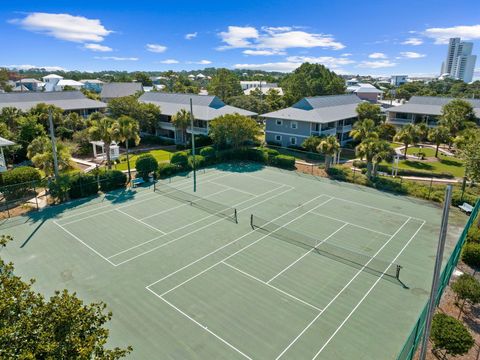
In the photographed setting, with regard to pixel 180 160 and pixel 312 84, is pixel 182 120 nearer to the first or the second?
pixel 180 160

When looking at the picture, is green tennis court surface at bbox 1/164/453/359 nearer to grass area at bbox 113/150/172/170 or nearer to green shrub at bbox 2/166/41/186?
green shrub at bbox 2/166/41/186

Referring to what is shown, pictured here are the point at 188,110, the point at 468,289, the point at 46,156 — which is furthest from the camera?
the point at 188,110

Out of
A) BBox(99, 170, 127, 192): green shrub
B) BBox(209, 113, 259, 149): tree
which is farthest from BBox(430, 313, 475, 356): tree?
BBox(209, 113, 259, 149): tree

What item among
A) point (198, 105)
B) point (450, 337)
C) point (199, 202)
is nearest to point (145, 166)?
point (199, 202)

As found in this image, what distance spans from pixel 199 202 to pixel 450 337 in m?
22.3

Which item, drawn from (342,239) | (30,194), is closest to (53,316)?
(342,239)

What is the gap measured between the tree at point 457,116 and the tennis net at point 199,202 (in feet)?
135

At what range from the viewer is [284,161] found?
4416 centimetres

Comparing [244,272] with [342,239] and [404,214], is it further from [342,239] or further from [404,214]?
[404,214]

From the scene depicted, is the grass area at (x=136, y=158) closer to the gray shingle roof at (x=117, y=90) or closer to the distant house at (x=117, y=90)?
the distant house at (x=117, y=90)

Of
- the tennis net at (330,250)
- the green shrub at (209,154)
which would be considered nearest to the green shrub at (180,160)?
the green shrub at (209,154)

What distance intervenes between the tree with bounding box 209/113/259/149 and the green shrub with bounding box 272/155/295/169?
451 cm

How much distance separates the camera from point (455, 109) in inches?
2299

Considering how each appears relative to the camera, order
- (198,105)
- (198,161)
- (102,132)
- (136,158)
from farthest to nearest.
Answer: (198,105) → (136,158) → (198,161) → (102,132)
